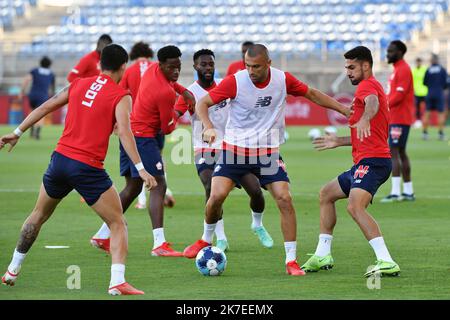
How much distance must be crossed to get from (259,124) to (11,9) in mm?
42579

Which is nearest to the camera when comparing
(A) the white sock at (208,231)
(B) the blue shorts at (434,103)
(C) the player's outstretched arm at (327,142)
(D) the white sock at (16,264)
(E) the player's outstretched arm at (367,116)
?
(D) the white sock at (16,264)

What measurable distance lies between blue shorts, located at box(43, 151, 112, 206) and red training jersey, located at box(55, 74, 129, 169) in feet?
0.17

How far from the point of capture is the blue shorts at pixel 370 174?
1027 cm

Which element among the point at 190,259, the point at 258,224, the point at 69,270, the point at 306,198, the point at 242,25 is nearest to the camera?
the point at 69,270

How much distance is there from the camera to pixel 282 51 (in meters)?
45.8

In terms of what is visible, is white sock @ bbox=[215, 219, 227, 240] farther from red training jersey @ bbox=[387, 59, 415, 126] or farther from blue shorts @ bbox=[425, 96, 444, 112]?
blue shorts @ bbox=[425, 96, 444, 112]

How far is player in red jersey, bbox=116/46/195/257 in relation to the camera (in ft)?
40.0

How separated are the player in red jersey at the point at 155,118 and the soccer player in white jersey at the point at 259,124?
1.40 meters

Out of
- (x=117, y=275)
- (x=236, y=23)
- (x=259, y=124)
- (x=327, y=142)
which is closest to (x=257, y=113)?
(x=259, y=124)

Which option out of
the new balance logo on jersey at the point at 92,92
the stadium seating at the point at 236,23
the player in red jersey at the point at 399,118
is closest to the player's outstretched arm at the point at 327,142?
the new balance logo on jersey at the point at 92,92

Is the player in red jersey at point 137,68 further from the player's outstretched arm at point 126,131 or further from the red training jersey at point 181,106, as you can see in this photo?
the player's outstretched arm at point 126,131

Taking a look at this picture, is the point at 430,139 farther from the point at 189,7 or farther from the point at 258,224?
the point at 258,224
